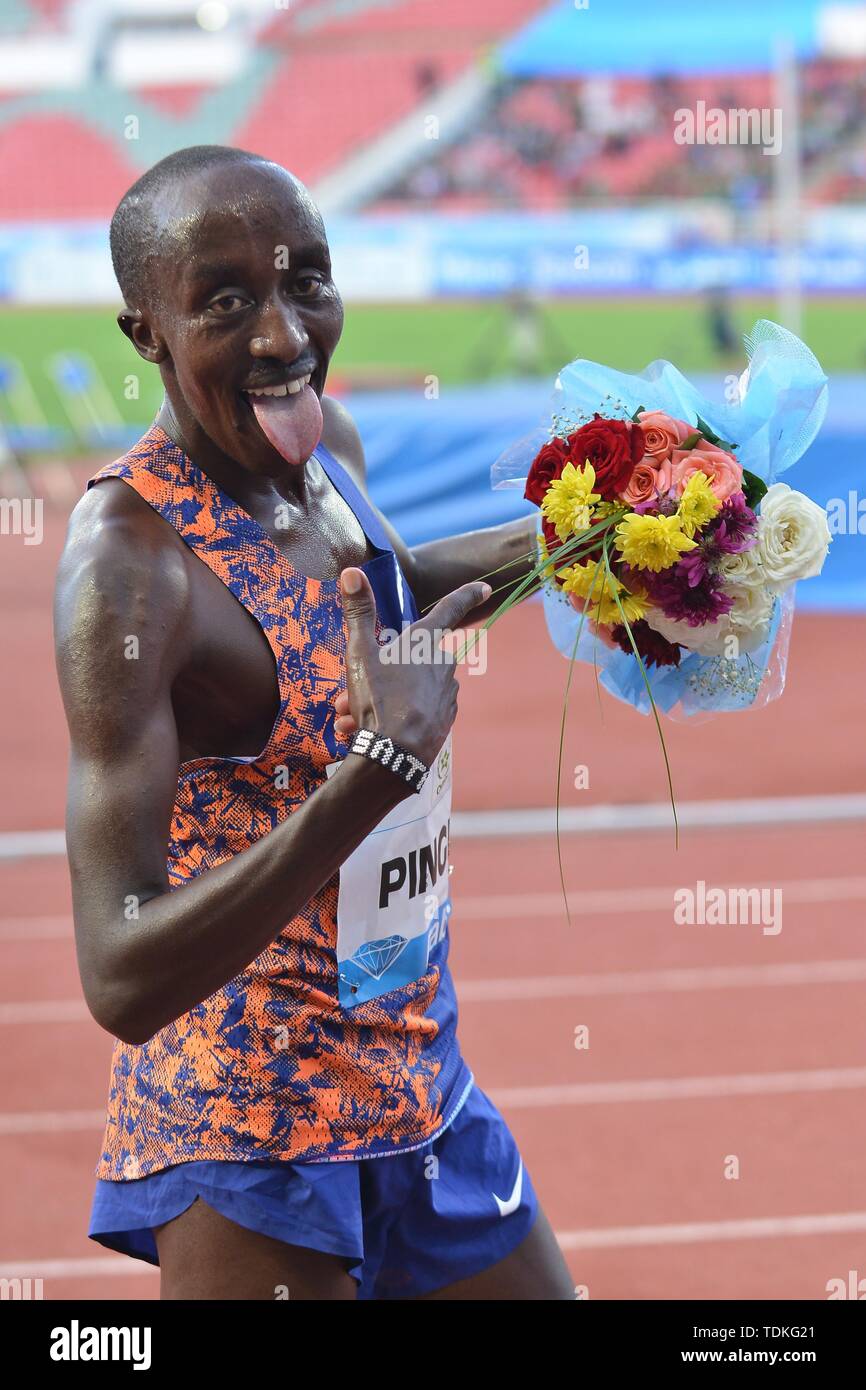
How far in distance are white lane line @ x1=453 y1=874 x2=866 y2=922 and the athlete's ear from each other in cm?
431

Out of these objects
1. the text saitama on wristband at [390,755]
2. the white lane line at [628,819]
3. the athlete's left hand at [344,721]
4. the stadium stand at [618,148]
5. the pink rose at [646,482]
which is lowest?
the white lane line at [628,819]

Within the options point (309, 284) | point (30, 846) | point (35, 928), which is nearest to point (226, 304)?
point (309, 284)

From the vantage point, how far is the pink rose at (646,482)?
6.84 feet

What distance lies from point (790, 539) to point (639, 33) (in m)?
11.7

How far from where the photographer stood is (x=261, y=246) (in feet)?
6.22

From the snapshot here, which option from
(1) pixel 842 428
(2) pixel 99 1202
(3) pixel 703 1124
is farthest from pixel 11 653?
(2) pixel 99 1202

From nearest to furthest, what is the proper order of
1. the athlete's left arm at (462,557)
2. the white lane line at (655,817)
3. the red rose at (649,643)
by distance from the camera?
the red rose at (649,643)
the athlete's left arm at (462,557)
the white lane line at (655,817)

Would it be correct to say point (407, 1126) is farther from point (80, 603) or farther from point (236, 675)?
point (80, 603)

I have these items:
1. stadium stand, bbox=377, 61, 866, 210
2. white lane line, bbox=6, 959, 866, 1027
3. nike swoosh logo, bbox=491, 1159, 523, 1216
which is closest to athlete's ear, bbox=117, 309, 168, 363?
nike swoosh logo, bbox=491, 1159, 523, 1216

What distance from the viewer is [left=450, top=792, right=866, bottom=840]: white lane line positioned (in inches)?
272

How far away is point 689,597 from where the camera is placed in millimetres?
2117

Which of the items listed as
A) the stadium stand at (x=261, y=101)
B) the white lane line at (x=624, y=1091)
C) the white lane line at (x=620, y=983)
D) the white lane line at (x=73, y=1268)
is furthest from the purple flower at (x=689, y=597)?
the stadium stand at (x=261, y=101)

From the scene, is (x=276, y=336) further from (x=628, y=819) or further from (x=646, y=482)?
(x=628, y=819)

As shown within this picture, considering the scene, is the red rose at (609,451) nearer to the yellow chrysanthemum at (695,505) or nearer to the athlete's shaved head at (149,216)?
the yellow chrysanthemum at (695,505)
